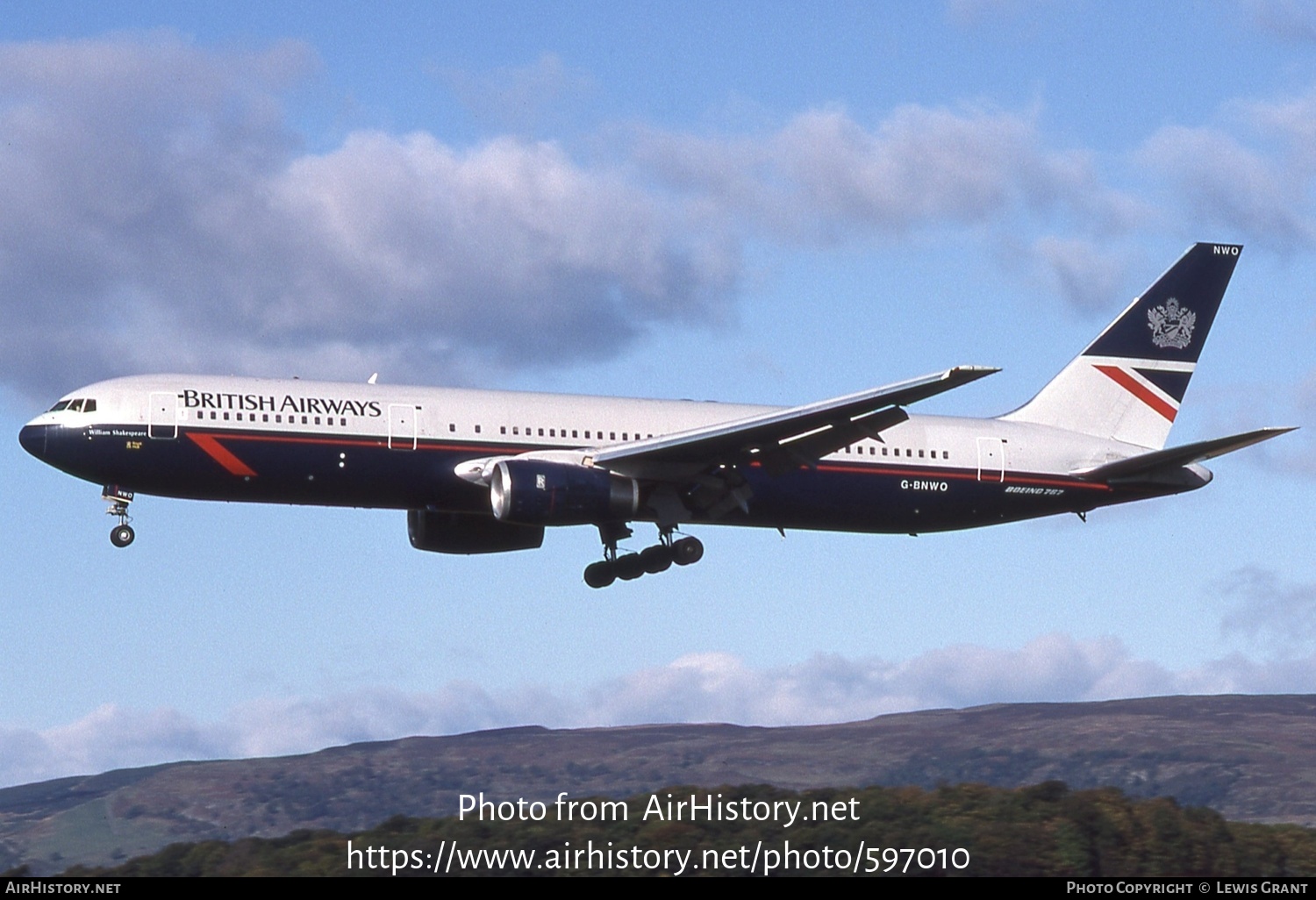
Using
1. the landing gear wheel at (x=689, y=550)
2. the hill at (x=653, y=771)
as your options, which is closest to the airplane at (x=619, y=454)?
the landing gear wheel at (x=689, y=550)

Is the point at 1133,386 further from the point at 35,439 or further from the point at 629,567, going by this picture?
the point at 35,439

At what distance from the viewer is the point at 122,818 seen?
5691 cm

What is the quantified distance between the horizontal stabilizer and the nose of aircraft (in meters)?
29.3

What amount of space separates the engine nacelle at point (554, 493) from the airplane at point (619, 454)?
0.05m

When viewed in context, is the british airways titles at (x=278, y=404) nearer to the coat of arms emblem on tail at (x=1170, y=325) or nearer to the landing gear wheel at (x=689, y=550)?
the landing gear wheel at (x=689, y=550)

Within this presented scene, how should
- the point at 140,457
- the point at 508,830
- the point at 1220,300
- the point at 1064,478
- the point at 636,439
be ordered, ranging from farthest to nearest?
the point at 1220,300 < the point at 1064,478 < the point at 636,439 < the point at 140,457 < the point at 508,830

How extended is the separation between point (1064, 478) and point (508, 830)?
21365mm

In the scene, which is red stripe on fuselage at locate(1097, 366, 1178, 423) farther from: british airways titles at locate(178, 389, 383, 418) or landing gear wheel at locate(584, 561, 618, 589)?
british airways titles at locate(178, 389, 383, 418)

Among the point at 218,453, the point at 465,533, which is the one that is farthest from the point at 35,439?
the point at 465,533

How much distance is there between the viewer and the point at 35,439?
47.0 metres

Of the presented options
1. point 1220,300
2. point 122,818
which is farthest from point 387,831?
point 1220,300

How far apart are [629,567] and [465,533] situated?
201 inches

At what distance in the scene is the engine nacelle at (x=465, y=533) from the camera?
2142 inches
